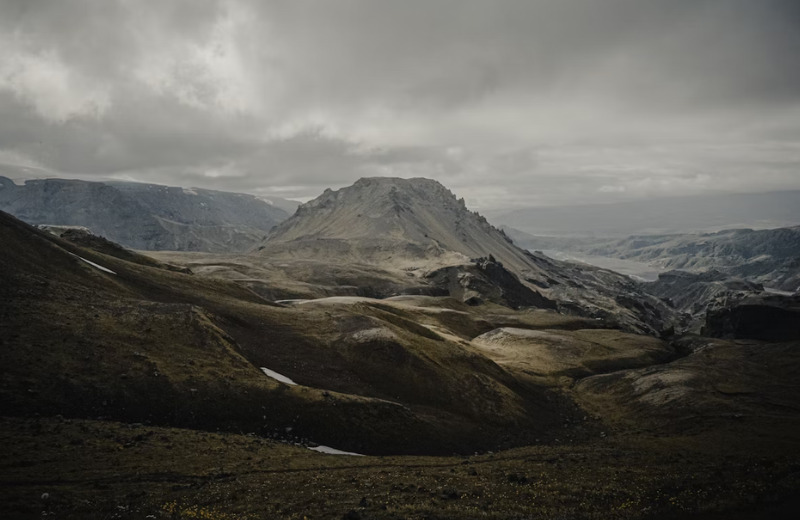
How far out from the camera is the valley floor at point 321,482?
28781 mm

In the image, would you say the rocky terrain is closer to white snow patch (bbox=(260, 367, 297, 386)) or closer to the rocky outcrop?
white snow patch (bbox=(260, 367, 297, 386))

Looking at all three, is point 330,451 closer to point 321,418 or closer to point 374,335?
point 321,418

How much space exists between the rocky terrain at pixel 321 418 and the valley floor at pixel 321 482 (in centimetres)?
22

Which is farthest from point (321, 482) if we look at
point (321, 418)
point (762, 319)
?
point (762, 319)

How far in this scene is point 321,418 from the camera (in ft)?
178

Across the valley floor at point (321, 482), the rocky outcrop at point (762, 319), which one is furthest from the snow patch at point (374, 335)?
the rocky outcrop at point (762, 319)

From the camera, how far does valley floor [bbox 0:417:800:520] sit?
28781 mm

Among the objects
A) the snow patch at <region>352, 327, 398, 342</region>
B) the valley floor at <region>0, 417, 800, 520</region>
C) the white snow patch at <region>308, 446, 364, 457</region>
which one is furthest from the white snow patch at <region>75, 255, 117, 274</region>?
the white snow patch at <region>308, 446, 364, 457</region>

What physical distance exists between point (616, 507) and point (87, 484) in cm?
3609

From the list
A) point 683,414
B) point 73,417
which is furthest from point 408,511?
point 683,414

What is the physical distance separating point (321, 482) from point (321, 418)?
18499mm

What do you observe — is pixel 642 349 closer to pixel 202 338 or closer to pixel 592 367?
pixel 592 367

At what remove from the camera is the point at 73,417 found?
42.8 m

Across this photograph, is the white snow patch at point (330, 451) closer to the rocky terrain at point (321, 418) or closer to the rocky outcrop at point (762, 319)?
the rocky terrain at point (321, 418)
